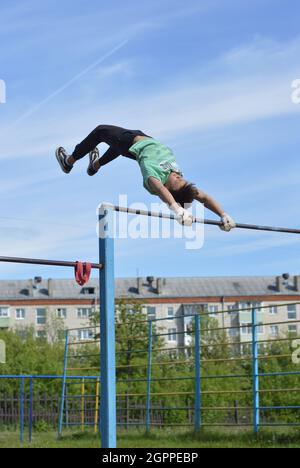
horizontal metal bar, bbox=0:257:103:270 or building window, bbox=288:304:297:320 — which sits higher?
horizontal metal bar, bbox=0:257:103:270

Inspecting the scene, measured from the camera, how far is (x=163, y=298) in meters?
77.6

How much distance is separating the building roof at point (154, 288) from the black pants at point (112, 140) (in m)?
70.1

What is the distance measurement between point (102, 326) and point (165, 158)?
59.7 inches

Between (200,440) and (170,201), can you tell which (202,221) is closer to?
(170,201)

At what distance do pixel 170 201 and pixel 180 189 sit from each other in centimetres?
49

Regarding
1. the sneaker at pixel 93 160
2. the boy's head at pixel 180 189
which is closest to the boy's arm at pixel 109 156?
the sneaker at pixel 93 160

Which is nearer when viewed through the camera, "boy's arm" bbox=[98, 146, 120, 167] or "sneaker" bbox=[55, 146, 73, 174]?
"boy's arm" bbox=[98, 146, 120, 167]

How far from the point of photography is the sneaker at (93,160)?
774 centimetres

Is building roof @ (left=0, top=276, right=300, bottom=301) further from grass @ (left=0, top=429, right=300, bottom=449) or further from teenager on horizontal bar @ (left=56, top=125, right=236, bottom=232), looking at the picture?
teenager on horizontal bar @ (left=56, top=125, right=236, bottom=232)

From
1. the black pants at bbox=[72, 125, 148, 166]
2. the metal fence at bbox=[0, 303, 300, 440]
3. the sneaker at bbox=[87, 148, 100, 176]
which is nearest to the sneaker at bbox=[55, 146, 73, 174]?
the sneaker at bbox=[87, 148, 100, 176]

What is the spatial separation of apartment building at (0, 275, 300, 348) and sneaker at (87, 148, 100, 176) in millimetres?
67636

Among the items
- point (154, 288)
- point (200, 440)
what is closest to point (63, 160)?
point (200, 440)

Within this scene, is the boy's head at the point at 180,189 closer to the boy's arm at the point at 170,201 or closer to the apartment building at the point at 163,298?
the boy's arm at the point at 170,201

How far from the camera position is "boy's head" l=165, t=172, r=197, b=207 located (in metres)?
6.98
